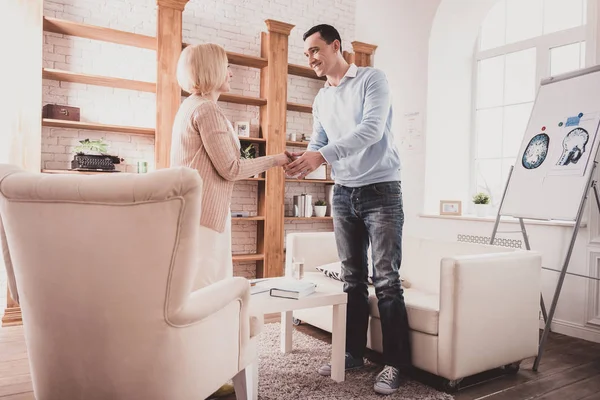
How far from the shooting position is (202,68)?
1867 mm

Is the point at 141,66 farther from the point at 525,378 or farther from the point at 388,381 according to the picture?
the point at 525,378

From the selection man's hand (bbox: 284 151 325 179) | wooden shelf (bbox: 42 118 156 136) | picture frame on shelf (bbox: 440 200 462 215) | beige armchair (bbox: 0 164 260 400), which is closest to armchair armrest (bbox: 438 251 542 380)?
man's hand (bbox: 284 151 325 179)

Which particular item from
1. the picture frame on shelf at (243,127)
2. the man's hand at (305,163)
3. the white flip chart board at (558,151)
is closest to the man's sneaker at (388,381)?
the man's hand at (305,163)

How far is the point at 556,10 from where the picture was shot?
13.2ft

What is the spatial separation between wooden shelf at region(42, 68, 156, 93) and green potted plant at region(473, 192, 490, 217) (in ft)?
9.88

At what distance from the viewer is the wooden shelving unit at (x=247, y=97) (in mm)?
3996

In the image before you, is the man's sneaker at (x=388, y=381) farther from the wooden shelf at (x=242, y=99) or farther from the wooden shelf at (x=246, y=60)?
the wooden shelf at (x=246, y=60)

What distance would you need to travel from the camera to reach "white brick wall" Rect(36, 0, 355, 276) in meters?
4.11

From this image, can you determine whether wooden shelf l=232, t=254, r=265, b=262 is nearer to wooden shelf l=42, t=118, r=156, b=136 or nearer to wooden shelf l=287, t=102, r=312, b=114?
wooden shelf l=42, t=118, r=156, b=136

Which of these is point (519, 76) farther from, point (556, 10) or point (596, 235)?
point (596, 235)

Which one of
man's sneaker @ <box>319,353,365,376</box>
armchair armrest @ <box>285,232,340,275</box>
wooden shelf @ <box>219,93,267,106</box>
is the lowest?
man's sneaker @ <box>319,353,365,376</box>

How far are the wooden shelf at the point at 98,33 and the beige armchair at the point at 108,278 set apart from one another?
2981 millimetres

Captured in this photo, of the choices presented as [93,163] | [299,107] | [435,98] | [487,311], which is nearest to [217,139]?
[487,311]

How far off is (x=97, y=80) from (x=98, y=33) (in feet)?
1.29
